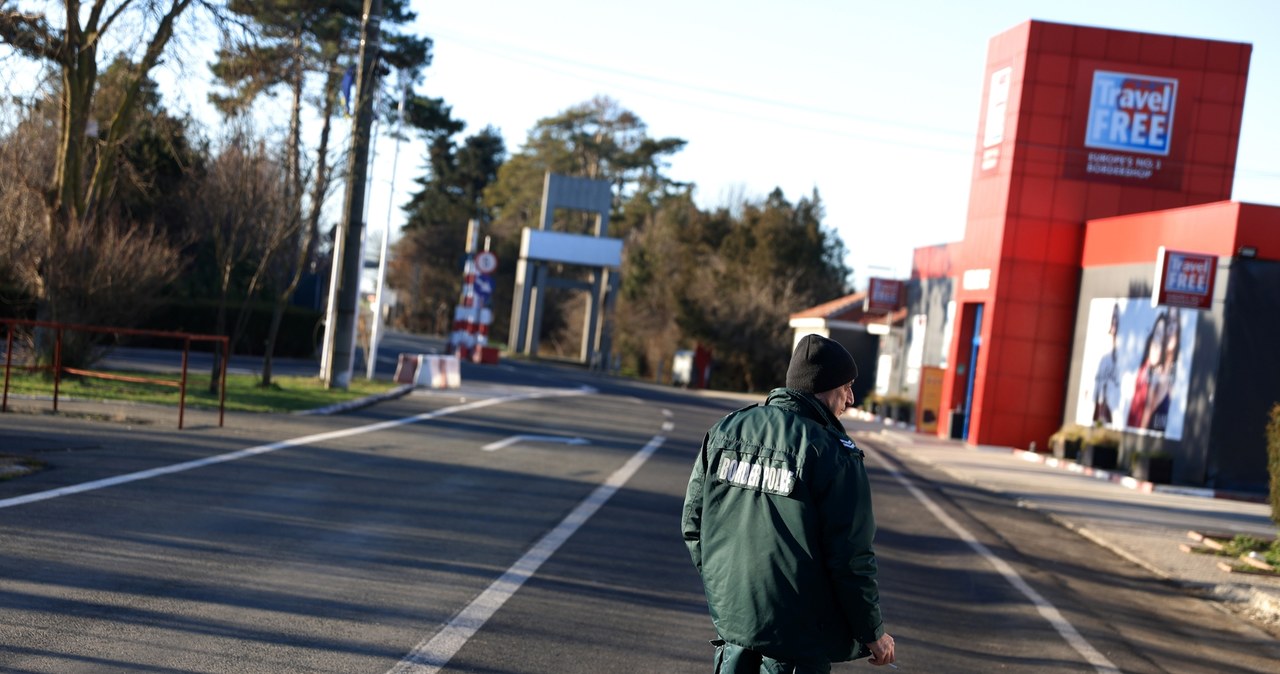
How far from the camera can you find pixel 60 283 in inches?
810

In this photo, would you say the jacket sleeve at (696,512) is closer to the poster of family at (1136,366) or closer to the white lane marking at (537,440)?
the white lane marking at (537,440)

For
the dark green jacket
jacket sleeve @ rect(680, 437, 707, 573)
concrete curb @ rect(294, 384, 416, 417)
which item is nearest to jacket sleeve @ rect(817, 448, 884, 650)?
the dark green jacket

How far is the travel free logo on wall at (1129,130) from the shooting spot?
32125mm

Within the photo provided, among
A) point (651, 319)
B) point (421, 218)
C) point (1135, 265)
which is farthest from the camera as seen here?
point (421, 218)

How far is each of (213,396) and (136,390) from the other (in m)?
1.23

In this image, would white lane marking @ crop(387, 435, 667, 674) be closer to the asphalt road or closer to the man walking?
the asphalt road

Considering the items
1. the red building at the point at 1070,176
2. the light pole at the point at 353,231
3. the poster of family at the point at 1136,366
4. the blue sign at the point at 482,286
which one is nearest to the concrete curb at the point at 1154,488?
the poster of family at the point at 1136,366

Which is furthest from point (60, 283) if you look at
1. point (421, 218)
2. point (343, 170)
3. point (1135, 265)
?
point (421, 218)

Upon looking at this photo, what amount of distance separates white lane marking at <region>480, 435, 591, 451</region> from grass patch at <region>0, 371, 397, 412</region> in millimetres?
4037

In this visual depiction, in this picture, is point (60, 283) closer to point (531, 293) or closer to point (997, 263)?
point (997, 263)

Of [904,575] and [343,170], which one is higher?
[343,170]

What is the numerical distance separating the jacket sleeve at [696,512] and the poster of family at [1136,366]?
23.4 m

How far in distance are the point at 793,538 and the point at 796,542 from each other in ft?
0.05

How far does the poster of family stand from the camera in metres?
25.8
